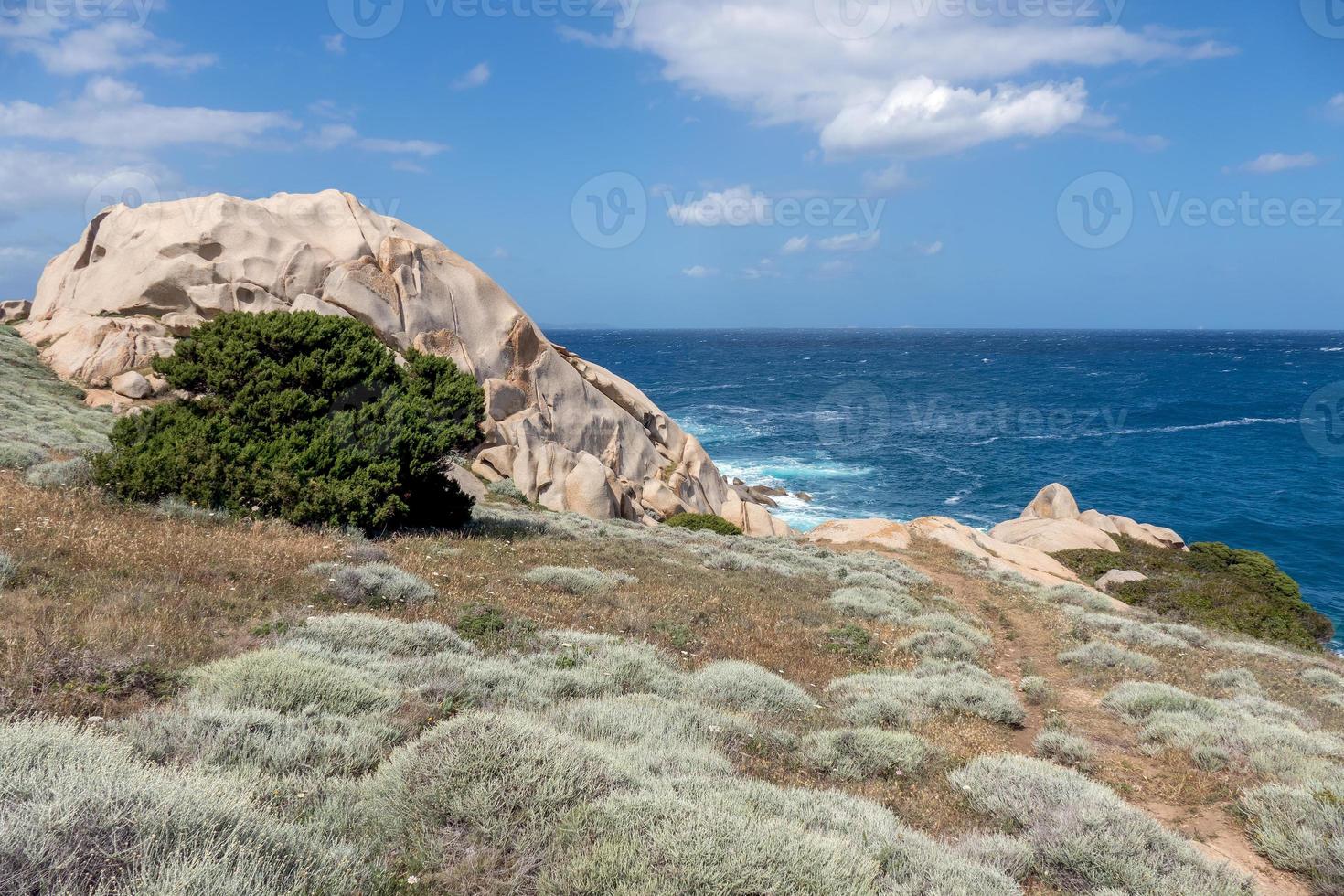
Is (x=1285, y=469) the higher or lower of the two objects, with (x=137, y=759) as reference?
lower

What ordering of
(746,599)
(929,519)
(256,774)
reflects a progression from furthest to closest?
(929,519), (746,599), (256,774)

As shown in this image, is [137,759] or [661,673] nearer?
[137,759]

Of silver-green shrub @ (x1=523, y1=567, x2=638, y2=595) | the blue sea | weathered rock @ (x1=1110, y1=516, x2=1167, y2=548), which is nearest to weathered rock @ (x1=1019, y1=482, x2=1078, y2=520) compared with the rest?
weathered rock @ (x1=1110, y1=516, x2=1167, y2=548)

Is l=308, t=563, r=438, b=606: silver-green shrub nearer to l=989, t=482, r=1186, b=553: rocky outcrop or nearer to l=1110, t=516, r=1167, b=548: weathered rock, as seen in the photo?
l=989, t=482, r=1186, b=553: rocky outcrop

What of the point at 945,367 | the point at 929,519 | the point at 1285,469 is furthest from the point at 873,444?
the point at 945,367

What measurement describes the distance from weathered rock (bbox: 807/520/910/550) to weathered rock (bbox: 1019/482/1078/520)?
1435 cm

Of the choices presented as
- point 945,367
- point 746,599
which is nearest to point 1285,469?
point 746,599

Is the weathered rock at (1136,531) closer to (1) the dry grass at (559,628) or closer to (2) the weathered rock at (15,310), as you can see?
(1) the dry grass at (559,628)

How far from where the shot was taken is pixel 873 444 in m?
70.6

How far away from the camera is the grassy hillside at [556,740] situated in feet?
13.7

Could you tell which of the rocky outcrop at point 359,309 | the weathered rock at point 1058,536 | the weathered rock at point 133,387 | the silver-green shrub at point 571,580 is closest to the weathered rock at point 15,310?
the rocky outcrop at point 359,309

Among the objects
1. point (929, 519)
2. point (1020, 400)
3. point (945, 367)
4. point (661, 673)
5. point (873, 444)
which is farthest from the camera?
point (945, 367)

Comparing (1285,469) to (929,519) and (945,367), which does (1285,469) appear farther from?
(945,367)

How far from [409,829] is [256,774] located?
3.89 feet
